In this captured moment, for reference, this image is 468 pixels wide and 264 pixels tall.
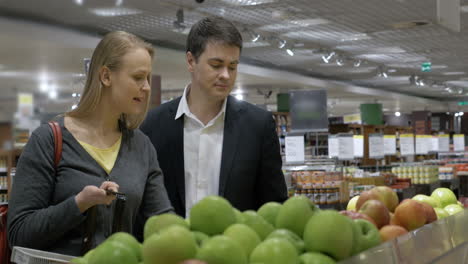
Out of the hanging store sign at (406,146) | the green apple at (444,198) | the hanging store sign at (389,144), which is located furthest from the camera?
the hanging store sign at (389,144)

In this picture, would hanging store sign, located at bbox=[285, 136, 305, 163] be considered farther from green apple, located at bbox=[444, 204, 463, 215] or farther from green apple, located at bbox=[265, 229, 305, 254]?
green apple, located at bbox=[265, 229, 305, 254]

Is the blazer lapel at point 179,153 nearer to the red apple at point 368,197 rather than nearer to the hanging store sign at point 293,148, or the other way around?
the red apple at point 368,197

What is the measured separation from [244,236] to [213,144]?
119 cm

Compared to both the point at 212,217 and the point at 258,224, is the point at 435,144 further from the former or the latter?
the point at 212,217

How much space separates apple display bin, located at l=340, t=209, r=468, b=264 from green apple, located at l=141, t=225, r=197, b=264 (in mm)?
308

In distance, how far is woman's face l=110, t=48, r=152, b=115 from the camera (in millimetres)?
2021

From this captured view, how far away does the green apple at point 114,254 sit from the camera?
1.18 meters

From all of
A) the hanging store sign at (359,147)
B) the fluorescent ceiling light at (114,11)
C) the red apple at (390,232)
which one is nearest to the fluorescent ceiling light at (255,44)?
the fluorescent ceiling light at (114,11)

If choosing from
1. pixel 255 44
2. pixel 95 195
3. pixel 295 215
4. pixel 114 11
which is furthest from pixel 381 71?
pixel 295 215

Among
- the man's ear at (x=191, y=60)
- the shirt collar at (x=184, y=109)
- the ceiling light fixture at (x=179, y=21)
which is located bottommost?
the shirt collar at (x=184, y=109)

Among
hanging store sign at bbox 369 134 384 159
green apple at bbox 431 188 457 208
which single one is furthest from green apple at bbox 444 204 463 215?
hanging store sign at bbox 369 134 384 159

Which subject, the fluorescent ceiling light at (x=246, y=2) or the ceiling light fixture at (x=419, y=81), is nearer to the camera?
the fluorescent ceiling light at (x=246, y=2)

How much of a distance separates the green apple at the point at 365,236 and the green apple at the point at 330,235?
84 mm

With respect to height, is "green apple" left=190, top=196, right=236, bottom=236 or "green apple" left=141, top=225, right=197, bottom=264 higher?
"green apple" left=190, top=196, right=236, bottom=236
